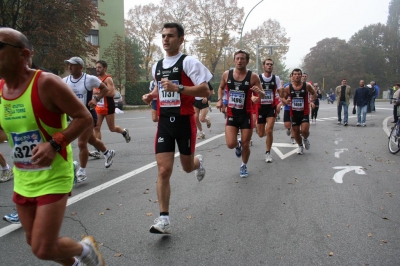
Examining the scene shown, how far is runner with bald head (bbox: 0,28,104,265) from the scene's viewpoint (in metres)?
2.44

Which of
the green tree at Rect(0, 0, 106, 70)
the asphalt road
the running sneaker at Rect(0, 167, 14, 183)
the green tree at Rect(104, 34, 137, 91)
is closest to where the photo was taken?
the asphalt road

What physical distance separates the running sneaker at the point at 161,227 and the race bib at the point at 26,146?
5.00ft

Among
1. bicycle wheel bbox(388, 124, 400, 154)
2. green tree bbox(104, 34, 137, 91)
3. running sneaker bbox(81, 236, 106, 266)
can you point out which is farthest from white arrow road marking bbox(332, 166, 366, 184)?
green tree bbox(104, 34, 137, 91)

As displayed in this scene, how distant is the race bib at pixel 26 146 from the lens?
2.52 metres

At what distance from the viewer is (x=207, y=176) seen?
672 cm

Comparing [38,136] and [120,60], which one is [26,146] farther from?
[120,60]

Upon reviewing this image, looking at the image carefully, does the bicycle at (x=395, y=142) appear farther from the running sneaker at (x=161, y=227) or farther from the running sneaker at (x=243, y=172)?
the running sneaker at (x=161, y=227)

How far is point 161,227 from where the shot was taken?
3771 mm

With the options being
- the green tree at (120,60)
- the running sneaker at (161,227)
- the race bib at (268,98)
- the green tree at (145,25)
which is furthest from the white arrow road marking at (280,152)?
the green tree at (145,25)

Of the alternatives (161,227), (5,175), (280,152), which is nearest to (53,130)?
(161,227)

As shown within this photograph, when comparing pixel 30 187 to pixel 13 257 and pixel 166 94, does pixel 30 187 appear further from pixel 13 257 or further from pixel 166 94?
pixel 166 94

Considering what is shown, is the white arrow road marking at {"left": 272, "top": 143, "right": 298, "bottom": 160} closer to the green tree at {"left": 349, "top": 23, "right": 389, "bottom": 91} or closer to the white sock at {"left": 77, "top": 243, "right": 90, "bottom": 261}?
the white sock at {"left": 77, "top": 243, "right": 90, "bottom": 261}

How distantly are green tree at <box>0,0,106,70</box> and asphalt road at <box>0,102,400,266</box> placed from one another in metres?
18.2

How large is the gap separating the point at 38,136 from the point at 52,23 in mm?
23836
